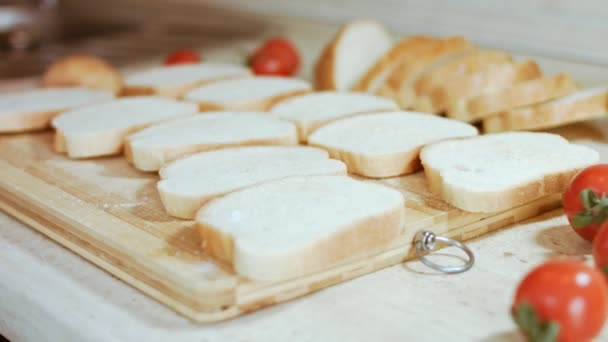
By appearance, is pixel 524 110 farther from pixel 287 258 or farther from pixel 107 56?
pixel 107 56

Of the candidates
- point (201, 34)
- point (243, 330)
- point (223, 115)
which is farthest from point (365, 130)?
point (201, 34)

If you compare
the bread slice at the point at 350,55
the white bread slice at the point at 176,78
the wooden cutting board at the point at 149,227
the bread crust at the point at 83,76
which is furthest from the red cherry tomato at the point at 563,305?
the bread crust at the point at 83,76

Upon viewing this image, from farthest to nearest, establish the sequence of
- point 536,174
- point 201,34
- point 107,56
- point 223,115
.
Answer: point 201,34, point 107,56, point 223,115, point 536,174

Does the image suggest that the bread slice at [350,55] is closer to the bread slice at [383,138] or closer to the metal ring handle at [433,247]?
the bread slice at [383,138]

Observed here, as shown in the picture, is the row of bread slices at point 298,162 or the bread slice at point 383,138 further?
the bread slice at point 383,138

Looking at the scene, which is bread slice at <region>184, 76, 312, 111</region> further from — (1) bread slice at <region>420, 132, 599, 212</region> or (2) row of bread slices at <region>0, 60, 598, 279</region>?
(1) bread slice at <region>420, 132, 599, 212</region>

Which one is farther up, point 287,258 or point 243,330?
point 287,258

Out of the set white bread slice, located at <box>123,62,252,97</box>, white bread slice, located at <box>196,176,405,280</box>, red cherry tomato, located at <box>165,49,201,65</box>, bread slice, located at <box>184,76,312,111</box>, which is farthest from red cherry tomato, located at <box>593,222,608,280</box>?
red cherry tomato, located at <box>165,49,201,65</box>
